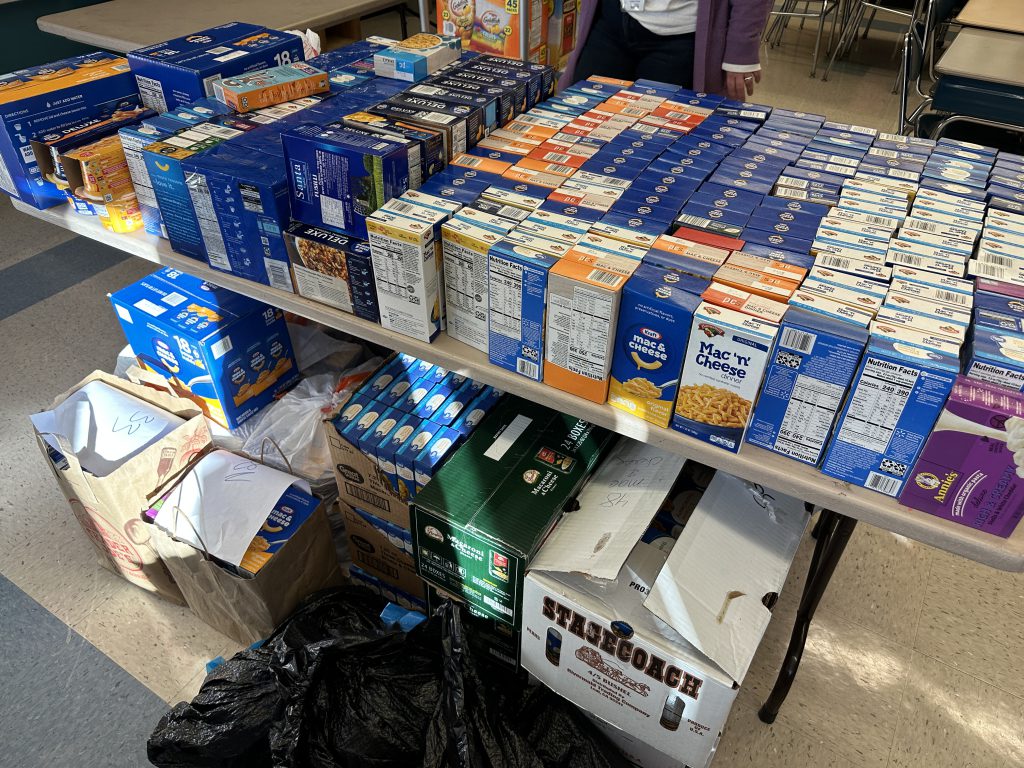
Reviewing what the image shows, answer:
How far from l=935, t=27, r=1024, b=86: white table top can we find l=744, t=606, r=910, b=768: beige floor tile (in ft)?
7.89

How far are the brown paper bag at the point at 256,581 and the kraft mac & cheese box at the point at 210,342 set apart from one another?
1.74ft

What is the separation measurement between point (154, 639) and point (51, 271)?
2197 millimetres

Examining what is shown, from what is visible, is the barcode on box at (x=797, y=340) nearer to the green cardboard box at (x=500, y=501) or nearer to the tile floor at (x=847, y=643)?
the green cardboard box at (x=500, y=501)

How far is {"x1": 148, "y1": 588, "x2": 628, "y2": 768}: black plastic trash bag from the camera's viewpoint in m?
1.45

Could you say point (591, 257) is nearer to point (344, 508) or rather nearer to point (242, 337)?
point (344, 508)

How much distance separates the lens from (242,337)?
2133 millimetres

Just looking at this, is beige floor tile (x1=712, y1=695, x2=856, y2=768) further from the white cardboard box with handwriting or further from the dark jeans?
the dark jeans

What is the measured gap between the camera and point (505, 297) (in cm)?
→ 135

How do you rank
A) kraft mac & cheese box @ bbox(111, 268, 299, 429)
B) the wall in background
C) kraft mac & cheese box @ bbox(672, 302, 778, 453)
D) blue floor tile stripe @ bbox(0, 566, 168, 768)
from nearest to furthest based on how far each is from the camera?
kraft mac & cheese box @ bbox(672, 302, 778, 453) → blue floor tile stripe @ bbox(0, 566, 168, 768) → kraft mac & cheese box @ bbox(111, 268, 299, 429) → the wall in background

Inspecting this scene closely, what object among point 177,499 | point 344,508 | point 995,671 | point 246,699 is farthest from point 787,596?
point 177,499

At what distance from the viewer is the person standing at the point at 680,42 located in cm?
228

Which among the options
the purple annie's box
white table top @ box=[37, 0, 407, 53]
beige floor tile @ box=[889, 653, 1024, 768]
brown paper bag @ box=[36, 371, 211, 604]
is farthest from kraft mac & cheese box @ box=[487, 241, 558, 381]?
white table top @ box=[37, 0, 407, 53]

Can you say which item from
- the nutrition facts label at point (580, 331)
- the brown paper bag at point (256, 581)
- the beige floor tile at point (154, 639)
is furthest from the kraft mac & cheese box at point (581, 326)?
the beige floor tile at point (154, 639)

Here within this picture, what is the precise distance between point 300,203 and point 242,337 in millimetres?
753
